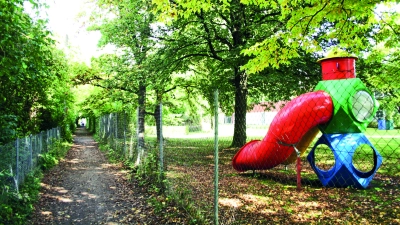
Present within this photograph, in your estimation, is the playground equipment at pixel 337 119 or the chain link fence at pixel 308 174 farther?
the playground equipment at pixel 337 119

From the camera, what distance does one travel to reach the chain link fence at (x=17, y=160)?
5920 millimetres

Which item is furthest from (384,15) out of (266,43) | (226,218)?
(226,218)

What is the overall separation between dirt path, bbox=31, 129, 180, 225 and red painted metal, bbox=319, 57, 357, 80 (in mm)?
4892

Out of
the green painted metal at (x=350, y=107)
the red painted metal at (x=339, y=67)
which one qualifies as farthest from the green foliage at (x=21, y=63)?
the green painted metal at (x=350, y=107)

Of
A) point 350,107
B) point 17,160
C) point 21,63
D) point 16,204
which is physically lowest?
point 16,204

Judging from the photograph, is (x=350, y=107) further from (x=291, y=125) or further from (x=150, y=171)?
(x=150, y=171)

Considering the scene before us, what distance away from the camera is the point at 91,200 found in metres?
6.77

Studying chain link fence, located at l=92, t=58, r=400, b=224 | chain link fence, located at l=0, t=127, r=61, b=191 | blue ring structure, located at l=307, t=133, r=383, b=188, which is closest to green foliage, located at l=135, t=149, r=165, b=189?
chain link fence, located at l=92, t=58, r=400, b=224

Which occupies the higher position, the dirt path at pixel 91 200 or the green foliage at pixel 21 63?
the green foliage at pixel 21 63

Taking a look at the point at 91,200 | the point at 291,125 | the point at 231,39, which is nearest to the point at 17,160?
the point at 91,200

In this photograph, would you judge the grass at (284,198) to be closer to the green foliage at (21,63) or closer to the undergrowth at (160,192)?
the undergrowth at (160,192)

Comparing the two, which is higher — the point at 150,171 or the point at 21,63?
the point at 21,63

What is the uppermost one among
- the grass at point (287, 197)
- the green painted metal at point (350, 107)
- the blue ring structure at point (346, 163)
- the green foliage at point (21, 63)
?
the green foliage at point (21, 63)

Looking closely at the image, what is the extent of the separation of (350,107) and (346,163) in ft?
4.01
